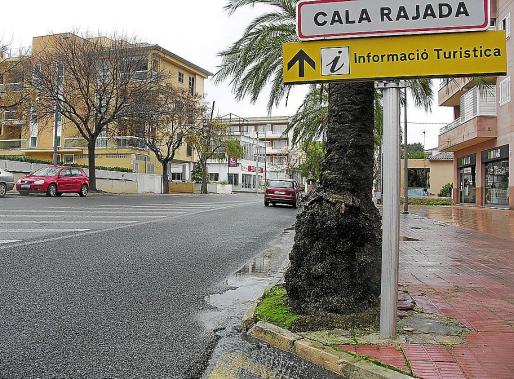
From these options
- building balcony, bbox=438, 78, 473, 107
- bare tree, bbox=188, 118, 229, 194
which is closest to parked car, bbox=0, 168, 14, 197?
bare tree, bbox=188, 118, 229, 194

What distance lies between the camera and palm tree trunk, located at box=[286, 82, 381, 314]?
4461 mm

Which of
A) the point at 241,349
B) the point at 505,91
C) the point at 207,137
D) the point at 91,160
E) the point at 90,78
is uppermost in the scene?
the point at 90,78

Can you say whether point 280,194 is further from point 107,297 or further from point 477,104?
point 107,297

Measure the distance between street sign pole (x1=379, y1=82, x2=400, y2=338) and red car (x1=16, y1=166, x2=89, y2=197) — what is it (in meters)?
22.8

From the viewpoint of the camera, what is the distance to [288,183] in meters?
26.7

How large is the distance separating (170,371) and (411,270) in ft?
15.7

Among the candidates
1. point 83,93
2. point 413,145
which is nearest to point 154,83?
point 83,93

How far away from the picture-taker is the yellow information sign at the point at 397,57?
3.63 m

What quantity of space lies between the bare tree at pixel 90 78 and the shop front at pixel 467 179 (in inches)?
798

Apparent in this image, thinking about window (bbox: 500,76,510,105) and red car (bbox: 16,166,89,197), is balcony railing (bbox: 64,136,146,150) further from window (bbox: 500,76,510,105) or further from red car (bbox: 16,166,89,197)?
window (bbox: 500,76,510,105)

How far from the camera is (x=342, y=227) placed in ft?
14.8

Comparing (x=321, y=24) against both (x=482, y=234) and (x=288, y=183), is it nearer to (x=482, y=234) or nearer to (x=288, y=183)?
(x=482, y=234)

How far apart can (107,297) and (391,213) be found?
3240 mm

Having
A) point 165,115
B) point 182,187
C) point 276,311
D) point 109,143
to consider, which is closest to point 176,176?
point 182,187
